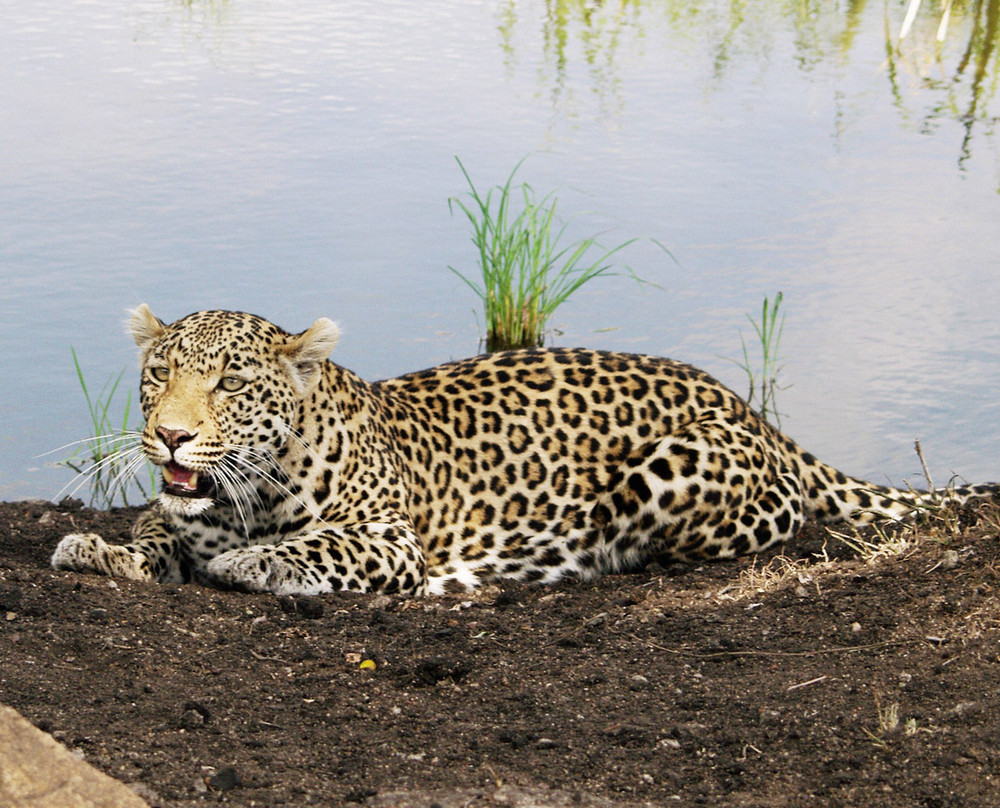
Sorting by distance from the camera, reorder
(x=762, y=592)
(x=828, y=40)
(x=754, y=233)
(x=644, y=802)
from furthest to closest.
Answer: (x=828, y=40) → (x=754, y=233) → (x=762, y=592) → (x=644, y=802)

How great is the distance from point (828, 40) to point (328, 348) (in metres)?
17.5

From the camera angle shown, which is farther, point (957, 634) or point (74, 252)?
point (74, 252)

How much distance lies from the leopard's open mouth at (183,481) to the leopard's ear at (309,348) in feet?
2.41

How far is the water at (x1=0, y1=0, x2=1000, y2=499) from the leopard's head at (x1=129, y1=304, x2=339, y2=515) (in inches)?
125

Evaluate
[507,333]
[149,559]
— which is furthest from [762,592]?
[507,333]

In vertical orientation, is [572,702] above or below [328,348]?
below

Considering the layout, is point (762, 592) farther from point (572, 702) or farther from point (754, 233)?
point (754, 233)

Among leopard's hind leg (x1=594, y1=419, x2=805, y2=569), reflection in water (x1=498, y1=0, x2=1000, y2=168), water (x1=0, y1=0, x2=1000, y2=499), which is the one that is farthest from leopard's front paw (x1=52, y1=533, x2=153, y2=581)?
reflection in water (x1=498, y1=0, x2=1000, y2=168)

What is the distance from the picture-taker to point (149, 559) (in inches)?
288

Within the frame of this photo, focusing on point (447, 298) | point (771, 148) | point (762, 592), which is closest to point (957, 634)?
point (762, 592)

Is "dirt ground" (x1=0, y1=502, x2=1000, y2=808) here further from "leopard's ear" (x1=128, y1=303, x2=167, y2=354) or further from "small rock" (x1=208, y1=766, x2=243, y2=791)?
"leopard's ear" (x1=128, y1=303, x2=167, y2=354)

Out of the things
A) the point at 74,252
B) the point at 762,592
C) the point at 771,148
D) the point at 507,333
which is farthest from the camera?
the point at 771,148

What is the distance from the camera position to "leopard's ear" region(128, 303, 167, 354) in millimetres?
7246

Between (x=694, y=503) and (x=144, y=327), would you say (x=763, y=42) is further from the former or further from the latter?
(x=144, y=327)
